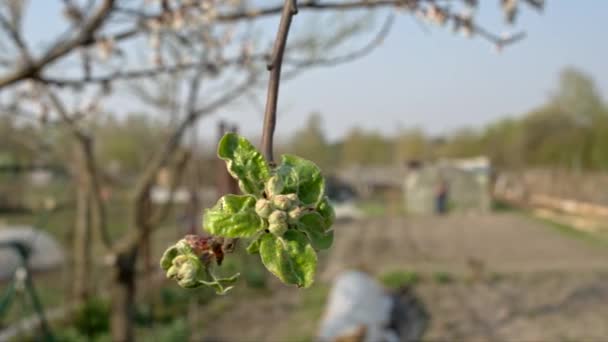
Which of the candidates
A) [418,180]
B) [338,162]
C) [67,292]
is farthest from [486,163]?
[338,162]

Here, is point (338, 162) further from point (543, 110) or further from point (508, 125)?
point (543, 110)

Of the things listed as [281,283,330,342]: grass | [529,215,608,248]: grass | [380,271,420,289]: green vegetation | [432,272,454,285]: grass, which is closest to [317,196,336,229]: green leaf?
[281,283,330,342]: grass

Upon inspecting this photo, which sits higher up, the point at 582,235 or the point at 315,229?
the point at 315,229

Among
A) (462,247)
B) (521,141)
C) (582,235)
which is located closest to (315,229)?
(462,247)

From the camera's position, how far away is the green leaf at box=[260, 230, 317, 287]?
0.46 meters

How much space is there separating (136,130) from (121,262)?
27864mm

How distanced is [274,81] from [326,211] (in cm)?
12

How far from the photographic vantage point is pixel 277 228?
1.45 ft

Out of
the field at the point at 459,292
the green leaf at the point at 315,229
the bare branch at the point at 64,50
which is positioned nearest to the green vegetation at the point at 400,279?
the field at the point at 459,292

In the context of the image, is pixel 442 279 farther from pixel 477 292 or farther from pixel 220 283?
pixel 220 283

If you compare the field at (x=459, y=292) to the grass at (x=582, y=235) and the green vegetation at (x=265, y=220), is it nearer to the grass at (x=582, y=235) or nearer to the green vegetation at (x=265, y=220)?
the grass at (x=582, y=235)

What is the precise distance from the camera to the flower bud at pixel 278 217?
1.45ft

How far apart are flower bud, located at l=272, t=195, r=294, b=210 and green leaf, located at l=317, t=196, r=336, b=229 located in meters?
0.05

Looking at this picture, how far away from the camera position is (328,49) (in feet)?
28.5
